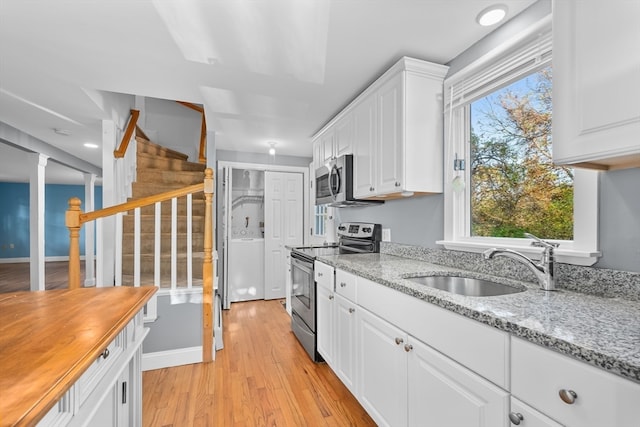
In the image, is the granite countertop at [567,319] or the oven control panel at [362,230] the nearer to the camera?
the granite countertop at [567,319]

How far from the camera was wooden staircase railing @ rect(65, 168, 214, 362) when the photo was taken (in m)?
2.25

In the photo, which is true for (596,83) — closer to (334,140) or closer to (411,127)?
(411,127)

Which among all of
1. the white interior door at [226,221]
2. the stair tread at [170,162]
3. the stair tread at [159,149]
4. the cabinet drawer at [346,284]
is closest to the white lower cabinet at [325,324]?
the cabinet drawer at [346,284]

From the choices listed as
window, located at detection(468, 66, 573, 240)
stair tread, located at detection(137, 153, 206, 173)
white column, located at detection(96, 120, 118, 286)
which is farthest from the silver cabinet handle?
stair tread, located at detection(137, 153, 206, 173)

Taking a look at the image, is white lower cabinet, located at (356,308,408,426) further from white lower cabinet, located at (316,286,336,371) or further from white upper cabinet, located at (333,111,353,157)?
white upper cabinet, located at (333,111,353,157)

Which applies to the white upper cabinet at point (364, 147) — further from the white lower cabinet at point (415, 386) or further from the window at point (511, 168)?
the white lower cabinet at point (415, 386)

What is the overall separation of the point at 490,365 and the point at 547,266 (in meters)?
0.58

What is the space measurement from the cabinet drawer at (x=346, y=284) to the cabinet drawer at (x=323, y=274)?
0.11m

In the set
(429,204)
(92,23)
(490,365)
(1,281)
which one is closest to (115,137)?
(92,23)

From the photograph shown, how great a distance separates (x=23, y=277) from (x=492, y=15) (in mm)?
9028

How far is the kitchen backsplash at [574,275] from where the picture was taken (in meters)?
1.12

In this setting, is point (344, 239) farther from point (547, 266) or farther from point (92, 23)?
point (92, 23)

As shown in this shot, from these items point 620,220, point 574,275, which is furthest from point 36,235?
point 620,220

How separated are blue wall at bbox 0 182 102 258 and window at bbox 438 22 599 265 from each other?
401 inches
